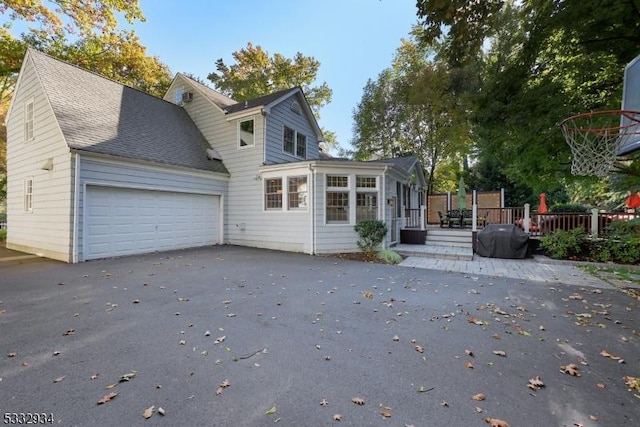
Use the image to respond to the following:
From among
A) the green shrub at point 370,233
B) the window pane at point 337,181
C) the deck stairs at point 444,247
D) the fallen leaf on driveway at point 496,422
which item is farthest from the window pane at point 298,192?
the fallen leaf on driveway at point 496,422

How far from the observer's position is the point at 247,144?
11445 millimetres

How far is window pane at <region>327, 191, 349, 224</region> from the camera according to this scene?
9.82 metres

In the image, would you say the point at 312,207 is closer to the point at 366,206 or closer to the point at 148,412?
the point at 366,206

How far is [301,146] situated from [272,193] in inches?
148

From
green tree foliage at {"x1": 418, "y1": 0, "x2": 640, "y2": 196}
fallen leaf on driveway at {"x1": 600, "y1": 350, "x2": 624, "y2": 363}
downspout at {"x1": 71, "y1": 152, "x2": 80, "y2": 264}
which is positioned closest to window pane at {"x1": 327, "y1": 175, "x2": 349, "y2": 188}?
green tree foliage at {"x1": 418, "y1": 0, "x2": 640, "y2": 196}

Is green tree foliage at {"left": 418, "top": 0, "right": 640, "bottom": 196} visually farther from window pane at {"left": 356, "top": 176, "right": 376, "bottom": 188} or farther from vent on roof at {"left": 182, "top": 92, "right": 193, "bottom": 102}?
vent on roof at {"left": 182, "top": 92, "right": 193, "bottom": 102}

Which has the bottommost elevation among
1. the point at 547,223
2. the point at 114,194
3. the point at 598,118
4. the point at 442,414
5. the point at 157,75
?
the point at 442,414

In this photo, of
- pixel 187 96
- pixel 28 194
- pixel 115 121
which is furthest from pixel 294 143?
pixel 28 194

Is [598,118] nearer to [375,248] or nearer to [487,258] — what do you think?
[487,258]

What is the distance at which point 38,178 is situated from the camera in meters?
8.86

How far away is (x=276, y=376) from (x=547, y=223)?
10.6 metres

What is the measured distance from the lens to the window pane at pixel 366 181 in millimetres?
9930

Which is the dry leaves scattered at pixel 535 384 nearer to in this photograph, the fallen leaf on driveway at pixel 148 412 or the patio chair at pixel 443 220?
the fallen leaf on driveway at pixel 148 412

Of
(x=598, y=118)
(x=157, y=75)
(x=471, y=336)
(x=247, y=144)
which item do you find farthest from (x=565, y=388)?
(x=157, y=75)
